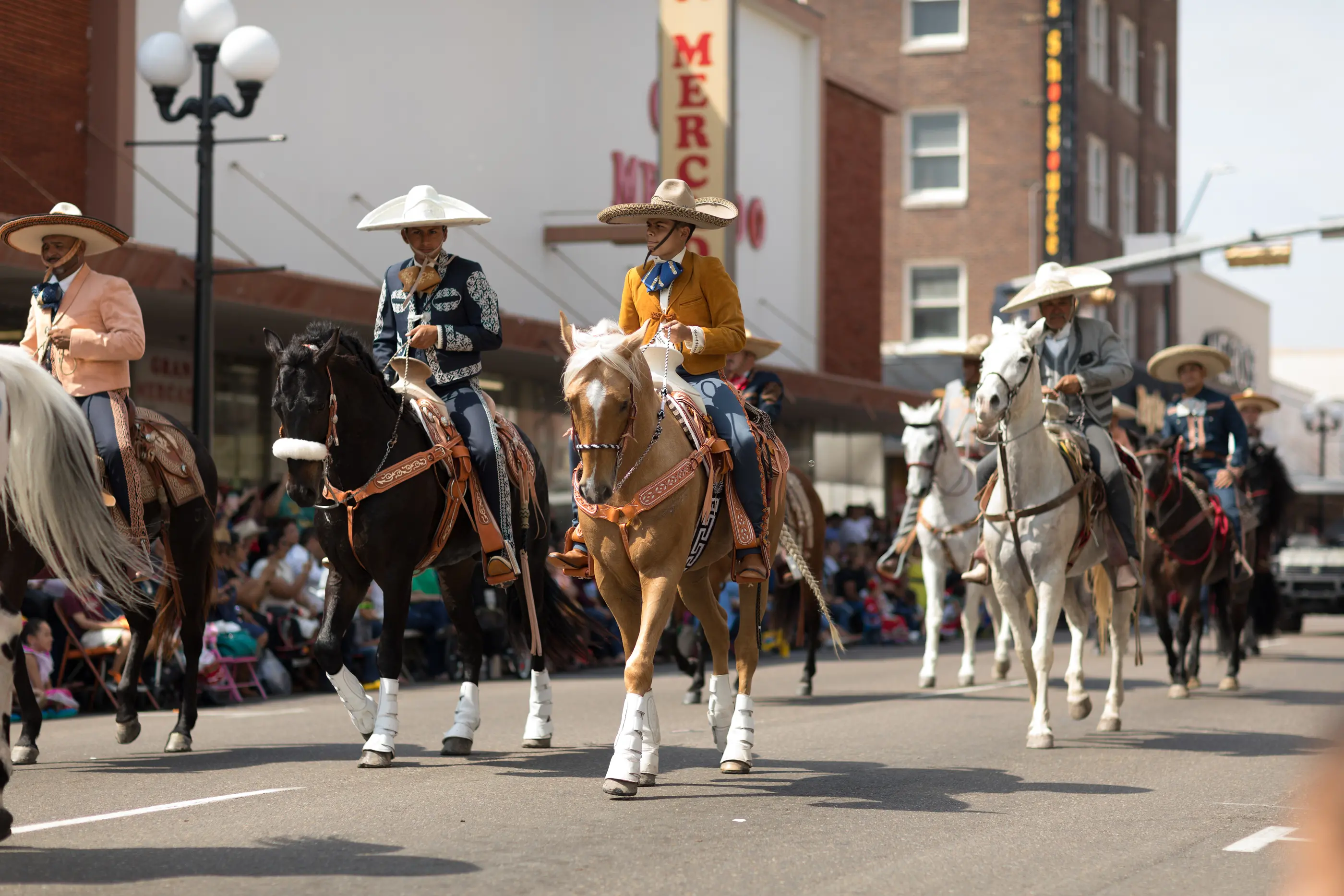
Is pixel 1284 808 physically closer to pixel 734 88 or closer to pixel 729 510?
pixel 729 510

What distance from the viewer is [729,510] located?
874 centimetres

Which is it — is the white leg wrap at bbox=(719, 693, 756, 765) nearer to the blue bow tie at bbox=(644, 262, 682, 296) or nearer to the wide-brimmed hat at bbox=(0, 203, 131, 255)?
the blue bow tie at bbox=(644, 262, 682, 296)

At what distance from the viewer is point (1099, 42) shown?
44500 millimetres

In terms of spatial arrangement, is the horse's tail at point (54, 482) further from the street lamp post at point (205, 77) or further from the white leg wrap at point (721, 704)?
the street lamp post at point (205, 77)

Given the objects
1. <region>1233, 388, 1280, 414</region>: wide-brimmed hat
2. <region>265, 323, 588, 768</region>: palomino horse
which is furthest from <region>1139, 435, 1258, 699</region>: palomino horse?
<region>265, 323, 588, 768</region>: palomino horse

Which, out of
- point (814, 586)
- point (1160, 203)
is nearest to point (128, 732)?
point (814, 586)

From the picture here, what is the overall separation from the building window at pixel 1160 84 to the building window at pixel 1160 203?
164 cm

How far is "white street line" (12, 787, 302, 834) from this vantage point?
7.10 m

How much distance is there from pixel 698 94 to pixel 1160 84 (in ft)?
91.2

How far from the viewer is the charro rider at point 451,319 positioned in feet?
31.7

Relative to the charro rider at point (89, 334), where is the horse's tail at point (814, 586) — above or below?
below

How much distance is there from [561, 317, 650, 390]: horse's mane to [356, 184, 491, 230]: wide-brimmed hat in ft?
6.82

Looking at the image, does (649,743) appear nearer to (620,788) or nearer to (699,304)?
(620,788)

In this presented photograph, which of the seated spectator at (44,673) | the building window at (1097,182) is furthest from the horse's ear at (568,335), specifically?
the building window at (1097,182)
